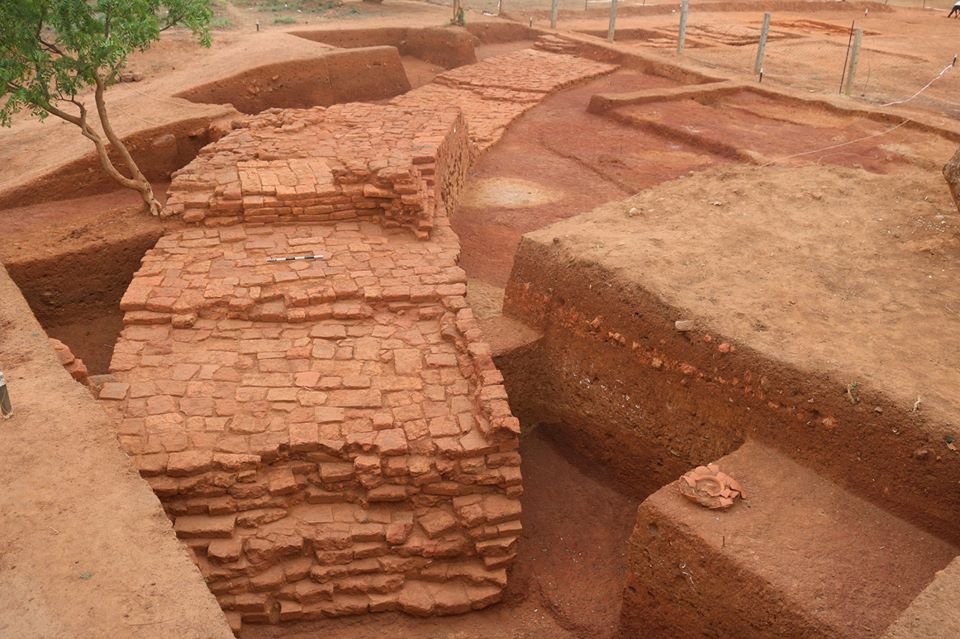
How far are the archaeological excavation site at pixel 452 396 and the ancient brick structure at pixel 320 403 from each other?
0.8 inches

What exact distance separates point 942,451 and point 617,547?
199 cm

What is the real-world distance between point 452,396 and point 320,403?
76 cm

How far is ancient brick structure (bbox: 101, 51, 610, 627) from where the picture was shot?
4293 mm

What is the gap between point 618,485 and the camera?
5574 millimetres

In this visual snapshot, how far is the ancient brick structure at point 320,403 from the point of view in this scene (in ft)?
14.1

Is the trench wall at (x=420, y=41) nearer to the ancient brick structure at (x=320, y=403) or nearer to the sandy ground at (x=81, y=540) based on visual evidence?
the ancient brick structure at (x=320, y=403)

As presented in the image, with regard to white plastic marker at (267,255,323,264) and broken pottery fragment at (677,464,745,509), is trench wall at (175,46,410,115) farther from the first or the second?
broken pottery fragment at (677,464,745,509)

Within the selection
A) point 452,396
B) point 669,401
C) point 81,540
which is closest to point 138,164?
point 452,396

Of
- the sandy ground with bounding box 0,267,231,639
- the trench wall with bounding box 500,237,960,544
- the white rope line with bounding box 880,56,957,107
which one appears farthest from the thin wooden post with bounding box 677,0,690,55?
the sandy ground with bounding box 0,267,231,639

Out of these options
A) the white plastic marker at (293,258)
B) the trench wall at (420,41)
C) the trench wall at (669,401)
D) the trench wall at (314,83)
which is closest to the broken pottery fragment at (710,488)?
the trench wall at (669,401)

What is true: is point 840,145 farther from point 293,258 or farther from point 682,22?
point 293,258

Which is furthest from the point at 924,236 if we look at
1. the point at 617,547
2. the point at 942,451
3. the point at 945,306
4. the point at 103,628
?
the point at 103,628

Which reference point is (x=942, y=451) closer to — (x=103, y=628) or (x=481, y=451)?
(x=481, y=451)

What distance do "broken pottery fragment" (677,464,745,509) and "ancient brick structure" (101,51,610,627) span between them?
0.99 metres
